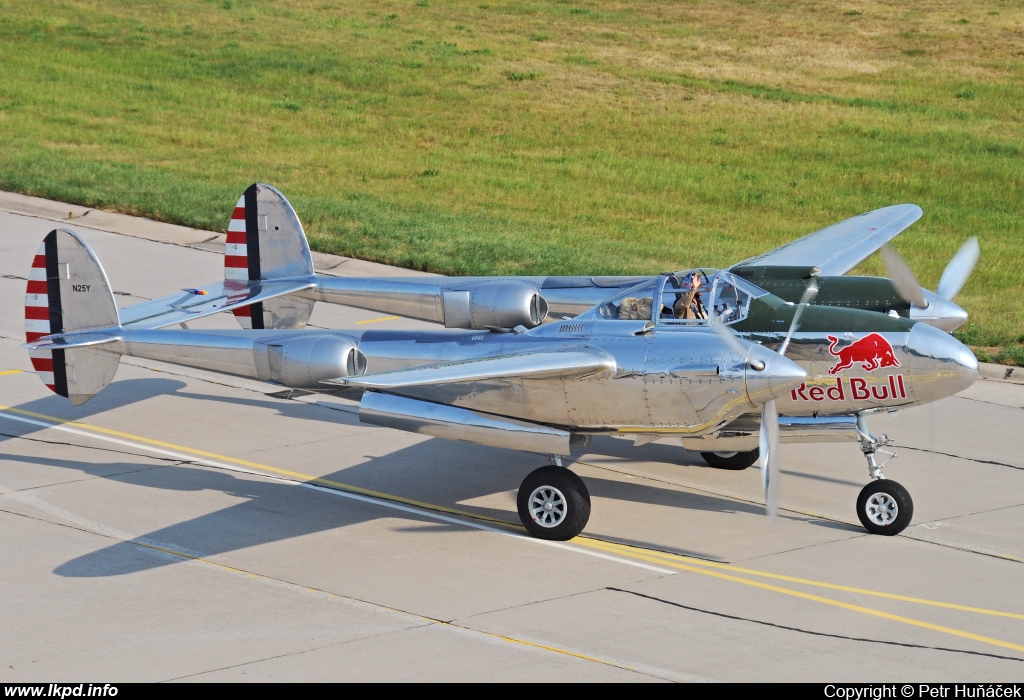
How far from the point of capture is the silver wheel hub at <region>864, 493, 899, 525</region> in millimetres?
12109

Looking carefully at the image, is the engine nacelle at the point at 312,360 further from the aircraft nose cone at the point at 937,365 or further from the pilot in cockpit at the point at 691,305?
the aircraft nose cone at the point at 937,365

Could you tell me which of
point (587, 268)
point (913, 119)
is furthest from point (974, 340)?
point (913, 119)

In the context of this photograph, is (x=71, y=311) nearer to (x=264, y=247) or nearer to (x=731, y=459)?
(x=264, y=247)

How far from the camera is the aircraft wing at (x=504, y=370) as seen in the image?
11.2 meters

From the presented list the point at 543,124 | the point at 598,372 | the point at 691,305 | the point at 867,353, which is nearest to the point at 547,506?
the point at 598,372

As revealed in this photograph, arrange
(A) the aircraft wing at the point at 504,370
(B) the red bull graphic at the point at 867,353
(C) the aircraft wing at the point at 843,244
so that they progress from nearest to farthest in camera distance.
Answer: (A) the aircraft wing at the point at 504,370 → (B) the red bull graphic at the point at 867,353 → (C) the aircraft wing at the point at 843,244

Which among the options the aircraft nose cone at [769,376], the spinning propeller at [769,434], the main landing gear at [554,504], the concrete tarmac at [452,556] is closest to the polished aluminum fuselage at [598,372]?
the aircraft nose cone at [769,376]

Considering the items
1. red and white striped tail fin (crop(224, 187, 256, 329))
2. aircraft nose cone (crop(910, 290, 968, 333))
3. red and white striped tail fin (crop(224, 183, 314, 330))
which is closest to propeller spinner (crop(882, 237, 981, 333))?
aircraft nose cone (crop(910, 290, 968, 333))

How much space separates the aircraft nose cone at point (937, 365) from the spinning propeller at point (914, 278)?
1430 mm

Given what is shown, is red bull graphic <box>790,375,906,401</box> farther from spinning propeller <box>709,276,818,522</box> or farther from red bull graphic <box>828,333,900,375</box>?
spinning propeller <box>709,276,818,522</box>

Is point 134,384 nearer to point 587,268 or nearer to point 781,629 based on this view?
point 587,268

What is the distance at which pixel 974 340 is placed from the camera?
19.2 m

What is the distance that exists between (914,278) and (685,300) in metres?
3.23

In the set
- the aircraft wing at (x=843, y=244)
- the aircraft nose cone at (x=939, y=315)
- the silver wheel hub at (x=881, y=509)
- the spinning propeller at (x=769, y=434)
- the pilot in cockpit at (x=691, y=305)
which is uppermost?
the aircraft wing at (x=843, y=244)
